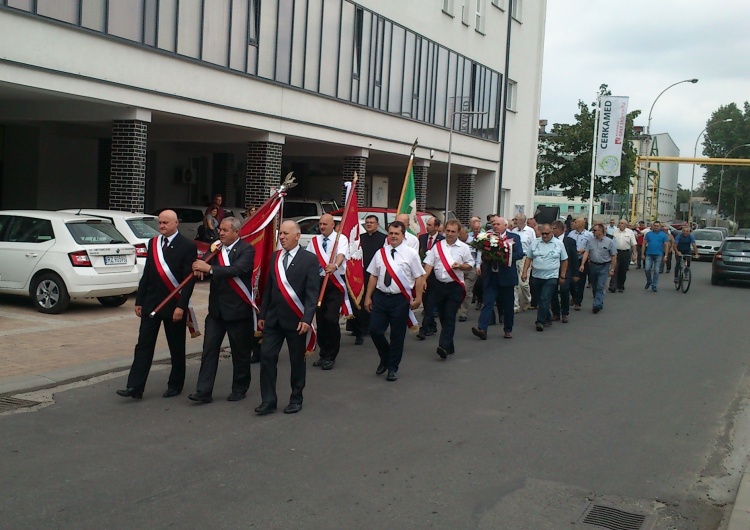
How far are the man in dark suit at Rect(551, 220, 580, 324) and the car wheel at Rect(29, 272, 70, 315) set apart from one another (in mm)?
8060

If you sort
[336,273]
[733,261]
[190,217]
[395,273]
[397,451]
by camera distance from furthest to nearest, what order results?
[733,261], [190,217], [336,273], [395,273], [397,451]

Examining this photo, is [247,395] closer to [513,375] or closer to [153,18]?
[513,375]

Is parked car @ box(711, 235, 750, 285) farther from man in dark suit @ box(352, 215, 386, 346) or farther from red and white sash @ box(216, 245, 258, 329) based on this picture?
red and white sash @ box(216, 245, 258, 329)

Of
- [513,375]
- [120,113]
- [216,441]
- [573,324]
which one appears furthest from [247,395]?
[120,113]

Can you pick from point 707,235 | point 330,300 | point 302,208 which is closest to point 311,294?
point 330,300

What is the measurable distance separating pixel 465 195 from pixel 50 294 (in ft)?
77.8

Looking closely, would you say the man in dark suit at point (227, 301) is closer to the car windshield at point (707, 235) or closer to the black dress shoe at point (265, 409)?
the black dress shoe at point (265, 409)

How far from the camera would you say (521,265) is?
16.7m

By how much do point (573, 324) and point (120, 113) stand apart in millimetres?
10194

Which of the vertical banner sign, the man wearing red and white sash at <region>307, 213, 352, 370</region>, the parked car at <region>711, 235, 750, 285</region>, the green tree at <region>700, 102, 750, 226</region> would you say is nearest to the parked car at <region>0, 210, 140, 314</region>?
the man wearing red and white sash at <region>307, 213, 352, 370</region>

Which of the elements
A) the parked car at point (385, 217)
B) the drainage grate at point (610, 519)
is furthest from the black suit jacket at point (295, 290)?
the parked car at point (385, 217)

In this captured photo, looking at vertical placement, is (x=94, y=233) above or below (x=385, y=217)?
below

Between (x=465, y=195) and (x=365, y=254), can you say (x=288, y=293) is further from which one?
(x=465, y=195)

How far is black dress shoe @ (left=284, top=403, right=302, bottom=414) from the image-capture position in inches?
306
